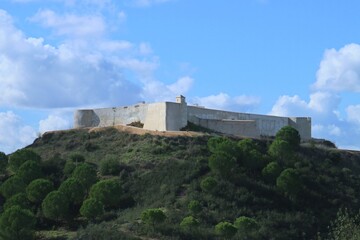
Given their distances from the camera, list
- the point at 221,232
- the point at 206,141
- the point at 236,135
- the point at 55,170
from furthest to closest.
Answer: the point at 236,135, the point at 206,141, the point at 55,170, the point at 221,232

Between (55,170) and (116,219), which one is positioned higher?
(55,170)

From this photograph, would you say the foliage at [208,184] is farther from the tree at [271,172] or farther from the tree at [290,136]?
the tree at [290,136]

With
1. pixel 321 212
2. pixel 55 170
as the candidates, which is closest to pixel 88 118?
pixel 55 170

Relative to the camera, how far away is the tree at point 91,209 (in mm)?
42562

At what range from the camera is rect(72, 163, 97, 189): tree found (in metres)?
46.3

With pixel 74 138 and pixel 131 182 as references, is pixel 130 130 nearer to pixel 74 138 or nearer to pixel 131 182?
pixel 74 138

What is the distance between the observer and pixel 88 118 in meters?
61.9

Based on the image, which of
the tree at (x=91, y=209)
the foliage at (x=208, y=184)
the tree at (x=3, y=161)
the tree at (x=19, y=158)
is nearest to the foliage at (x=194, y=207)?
the foliage at (x=208, y=184)

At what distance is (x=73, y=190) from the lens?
44.5 m

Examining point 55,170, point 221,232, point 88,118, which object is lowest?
point 221,232

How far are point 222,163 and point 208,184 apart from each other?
211 cm

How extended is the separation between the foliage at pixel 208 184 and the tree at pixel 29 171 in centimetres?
1044

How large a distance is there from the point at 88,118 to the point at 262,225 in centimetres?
2364

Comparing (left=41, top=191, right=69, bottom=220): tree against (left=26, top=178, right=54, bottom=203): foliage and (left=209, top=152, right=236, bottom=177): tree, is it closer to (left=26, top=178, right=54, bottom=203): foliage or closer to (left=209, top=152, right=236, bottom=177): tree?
(left=26, top=178, right=54, bottom=203): foliage
